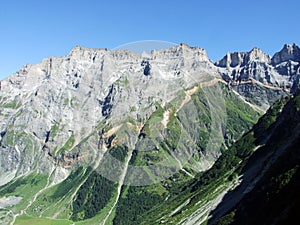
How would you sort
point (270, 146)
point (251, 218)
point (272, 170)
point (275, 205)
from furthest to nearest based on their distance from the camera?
1. point (270, 146)
2. point (272, 170)
3. point (251, 218)
4. point (275, 205)

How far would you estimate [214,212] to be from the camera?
13525 centimetres

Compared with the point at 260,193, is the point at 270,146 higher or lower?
higher

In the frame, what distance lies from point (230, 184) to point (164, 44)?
78.6 meters

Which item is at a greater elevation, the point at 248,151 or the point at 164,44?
the point at 164,44

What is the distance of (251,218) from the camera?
88.5 m

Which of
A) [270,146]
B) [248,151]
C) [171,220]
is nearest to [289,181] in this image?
[270,146]

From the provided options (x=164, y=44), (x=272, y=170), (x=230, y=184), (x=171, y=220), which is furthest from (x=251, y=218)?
(x=171, y=220)

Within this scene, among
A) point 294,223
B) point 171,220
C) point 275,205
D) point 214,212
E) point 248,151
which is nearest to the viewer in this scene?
point 294,223

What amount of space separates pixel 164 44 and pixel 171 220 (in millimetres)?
96882

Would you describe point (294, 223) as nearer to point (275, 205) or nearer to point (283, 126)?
point (275, 205)

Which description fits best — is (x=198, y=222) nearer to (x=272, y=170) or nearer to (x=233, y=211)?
(x=233, y=211)

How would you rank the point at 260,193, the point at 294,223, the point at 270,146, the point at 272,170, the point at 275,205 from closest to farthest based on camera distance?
the point at 294,223 → the point at 275,205 → the point at 260,193 → the point at 272,170 → the point at 270,146

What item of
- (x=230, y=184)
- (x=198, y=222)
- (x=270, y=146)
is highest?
(x=270, y=146)

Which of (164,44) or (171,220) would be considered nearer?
(164,44)
